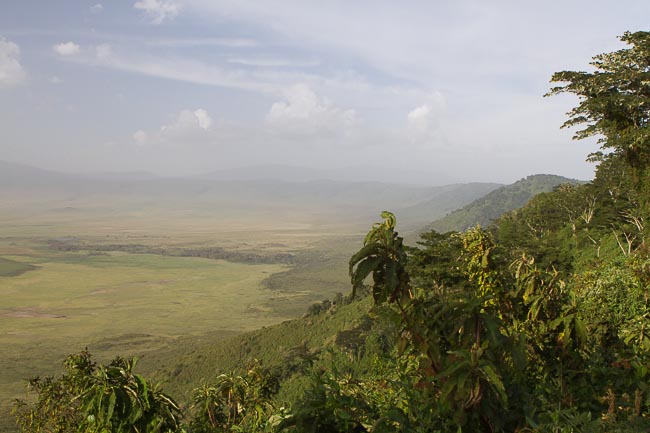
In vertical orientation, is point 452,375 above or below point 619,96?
below

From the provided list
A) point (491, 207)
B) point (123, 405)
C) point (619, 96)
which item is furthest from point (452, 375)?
point (491, 207)

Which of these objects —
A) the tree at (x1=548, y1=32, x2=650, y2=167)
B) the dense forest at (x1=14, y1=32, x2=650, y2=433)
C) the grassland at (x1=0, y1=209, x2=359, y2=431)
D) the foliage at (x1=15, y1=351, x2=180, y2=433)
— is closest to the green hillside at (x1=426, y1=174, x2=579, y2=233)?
the grassland at (x1=0, y1=209, x2=359, y2=431)

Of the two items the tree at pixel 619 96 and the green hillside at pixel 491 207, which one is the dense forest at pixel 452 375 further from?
the green hillside at pixel 491 207

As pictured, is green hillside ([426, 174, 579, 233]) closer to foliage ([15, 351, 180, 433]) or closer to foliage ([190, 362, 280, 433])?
foliage ([190, 362, 280, 433])

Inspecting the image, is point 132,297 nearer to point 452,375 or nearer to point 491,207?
point 452,375

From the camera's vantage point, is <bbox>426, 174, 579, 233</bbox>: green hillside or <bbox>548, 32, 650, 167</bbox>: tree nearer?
<bbox>548, 32, 650, 167</bbox>: tree

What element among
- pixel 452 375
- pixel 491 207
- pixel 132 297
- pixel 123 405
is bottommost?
pixel 132 297

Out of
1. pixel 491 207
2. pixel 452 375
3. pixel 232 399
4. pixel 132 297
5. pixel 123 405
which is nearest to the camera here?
pixel 452 375

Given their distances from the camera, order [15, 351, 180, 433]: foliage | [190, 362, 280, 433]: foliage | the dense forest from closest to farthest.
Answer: the dense forest
[15, 351, 180, 433]: foliage
[190, 362, 280, 433]: foliage

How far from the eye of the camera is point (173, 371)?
1747 inches

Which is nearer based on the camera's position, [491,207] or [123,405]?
[123,405]

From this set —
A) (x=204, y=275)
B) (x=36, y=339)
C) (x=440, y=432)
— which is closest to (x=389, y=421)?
(x=440, y=432)

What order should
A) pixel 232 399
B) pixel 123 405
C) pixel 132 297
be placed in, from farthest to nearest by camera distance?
pixel 132 297 → pixel 232 399 → pixel 123 405

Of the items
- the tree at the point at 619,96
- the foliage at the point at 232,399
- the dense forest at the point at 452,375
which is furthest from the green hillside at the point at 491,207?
the dense forest at the point at 452,375
